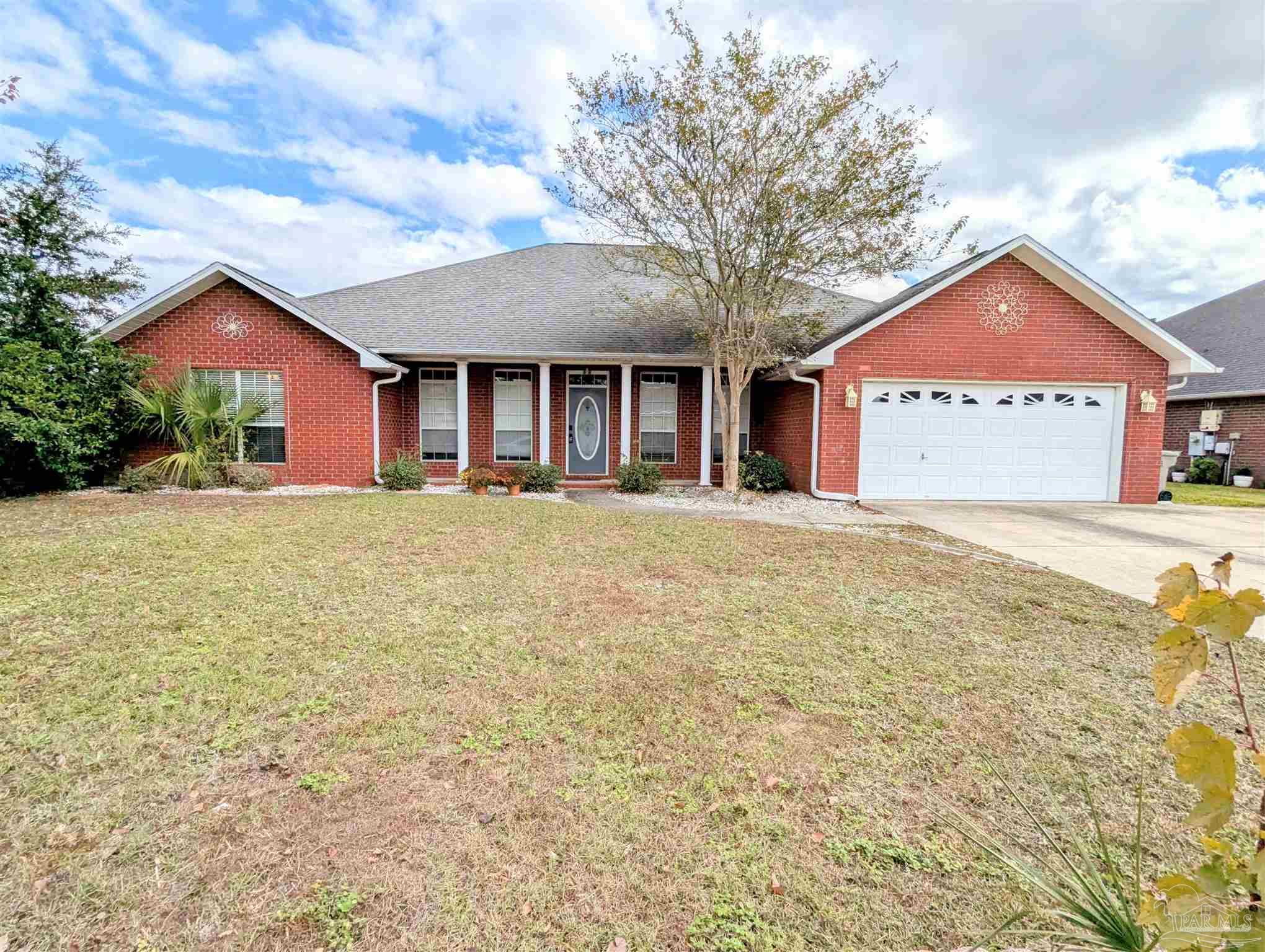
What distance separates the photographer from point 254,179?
1702 centimetres

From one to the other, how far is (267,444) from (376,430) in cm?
217

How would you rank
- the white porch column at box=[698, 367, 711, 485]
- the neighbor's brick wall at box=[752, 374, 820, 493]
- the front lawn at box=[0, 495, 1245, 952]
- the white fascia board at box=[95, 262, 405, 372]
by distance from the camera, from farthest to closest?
the white porch column at box=[698, 367, 711, 485] → the neighbor's brick wall at box=[752, 374, 820, 493] → the white fascia board at box=[95, 262, 405, 372] → the front lawn at box=[0, 495, 1245, 952]

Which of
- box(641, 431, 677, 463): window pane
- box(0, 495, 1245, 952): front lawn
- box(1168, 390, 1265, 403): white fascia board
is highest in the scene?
box(1168, 390, 1265, 403): white fascia board

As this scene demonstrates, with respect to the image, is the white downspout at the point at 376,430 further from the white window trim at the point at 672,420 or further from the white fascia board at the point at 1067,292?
the white fascia board at the point at 1067,292

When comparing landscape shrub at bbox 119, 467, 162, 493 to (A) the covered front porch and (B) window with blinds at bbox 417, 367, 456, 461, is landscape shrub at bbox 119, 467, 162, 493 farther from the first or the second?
(B) window with blinds at bbox 417, 367, 456, 461

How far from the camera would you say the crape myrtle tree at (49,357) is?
989 centimetres

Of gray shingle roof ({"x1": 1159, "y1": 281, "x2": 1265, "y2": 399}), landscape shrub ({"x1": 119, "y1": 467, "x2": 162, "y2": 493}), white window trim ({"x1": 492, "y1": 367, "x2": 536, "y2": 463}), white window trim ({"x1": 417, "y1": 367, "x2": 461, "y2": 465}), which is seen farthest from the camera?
gray shingle roof ({"x1": 1159, "y1": 281, "x2": 1265, "y2": 399})

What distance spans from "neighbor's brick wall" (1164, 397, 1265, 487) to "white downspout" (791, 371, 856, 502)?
9.89m

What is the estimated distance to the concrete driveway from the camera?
21.5ft

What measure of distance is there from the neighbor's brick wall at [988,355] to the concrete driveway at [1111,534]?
1486 millimetres

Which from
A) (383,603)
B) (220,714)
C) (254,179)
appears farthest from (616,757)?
(254,179)

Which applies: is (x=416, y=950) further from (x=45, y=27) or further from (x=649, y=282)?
(x=649, y=282)

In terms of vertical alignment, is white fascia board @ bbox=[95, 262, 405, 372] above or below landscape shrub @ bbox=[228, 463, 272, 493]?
above

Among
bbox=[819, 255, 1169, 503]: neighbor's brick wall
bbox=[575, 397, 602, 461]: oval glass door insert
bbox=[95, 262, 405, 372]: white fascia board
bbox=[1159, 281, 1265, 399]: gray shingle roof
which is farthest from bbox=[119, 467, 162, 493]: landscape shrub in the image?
bbox=[1159, 281, 1265, 399]: gray shingle roof
